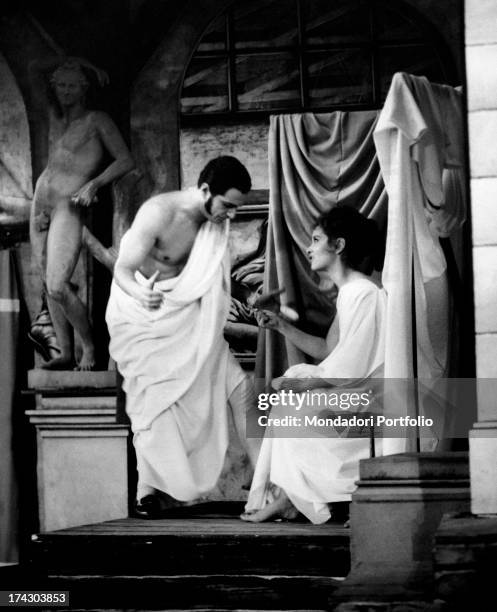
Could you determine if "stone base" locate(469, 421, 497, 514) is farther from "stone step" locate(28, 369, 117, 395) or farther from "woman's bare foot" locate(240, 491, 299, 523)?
"stone step" locate(28, 369, 117, 395)

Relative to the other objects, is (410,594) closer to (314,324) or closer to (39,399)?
(314,324)

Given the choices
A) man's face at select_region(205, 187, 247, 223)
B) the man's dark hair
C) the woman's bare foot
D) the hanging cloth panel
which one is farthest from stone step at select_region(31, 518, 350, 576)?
the man's dark hair

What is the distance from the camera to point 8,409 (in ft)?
31.4

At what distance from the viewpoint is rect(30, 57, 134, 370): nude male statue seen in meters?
9.45

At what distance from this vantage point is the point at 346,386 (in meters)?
7.82

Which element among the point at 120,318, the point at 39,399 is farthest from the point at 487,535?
the point at 39,399

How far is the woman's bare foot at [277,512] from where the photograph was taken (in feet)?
26.2

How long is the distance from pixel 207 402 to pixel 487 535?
11.8 ft

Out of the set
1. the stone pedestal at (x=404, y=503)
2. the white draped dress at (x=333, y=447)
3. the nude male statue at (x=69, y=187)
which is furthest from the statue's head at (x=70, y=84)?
the stone pedestal at (x=404, y=503)

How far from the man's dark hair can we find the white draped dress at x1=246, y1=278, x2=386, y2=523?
118cm

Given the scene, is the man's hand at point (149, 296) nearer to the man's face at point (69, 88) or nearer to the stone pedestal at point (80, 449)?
the stone pedestal at point (80, 449)

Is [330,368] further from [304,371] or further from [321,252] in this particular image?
[321,252]

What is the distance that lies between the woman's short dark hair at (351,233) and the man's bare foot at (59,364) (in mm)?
2146

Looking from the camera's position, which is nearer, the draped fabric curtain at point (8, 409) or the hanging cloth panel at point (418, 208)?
the hanging cloth panel at point (418, 208)
